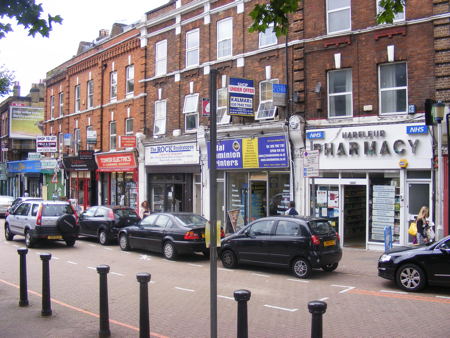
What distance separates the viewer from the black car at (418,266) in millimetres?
9906

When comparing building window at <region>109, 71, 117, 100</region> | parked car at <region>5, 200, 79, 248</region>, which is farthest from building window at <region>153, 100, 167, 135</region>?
parked car at <region>5, 200, 79, 248</region>

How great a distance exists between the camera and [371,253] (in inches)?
624

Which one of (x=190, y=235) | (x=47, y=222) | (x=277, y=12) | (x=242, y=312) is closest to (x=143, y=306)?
(x=242, y=312)

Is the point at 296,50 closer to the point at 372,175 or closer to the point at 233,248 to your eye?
the point at 372,175

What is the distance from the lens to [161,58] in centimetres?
2544

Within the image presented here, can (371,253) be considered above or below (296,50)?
below

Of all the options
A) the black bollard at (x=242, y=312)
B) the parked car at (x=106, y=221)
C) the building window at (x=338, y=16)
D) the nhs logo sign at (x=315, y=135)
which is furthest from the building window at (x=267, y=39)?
the black bollard at (x=242, y=312)

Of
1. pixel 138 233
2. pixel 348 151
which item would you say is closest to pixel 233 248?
pixel 138 233

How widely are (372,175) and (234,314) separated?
368 inches

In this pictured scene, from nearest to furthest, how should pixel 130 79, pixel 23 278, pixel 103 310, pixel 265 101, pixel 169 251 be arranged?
1. pixel 103 310
2. pixel 23 278
3. pixel 169 251
4. pixel 265 101
5. pixel 130 79

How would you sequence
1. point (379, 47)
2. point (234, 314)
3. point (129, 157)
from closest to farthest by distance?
point (234, 314) → point (379, 47) → point (129, 157)

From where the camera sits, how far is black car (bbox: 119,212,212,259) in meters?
14.8

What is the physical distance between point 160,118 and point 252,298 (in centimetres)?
1678

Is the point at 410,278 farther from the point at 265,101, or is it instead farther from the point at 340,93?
the point at 265,101
